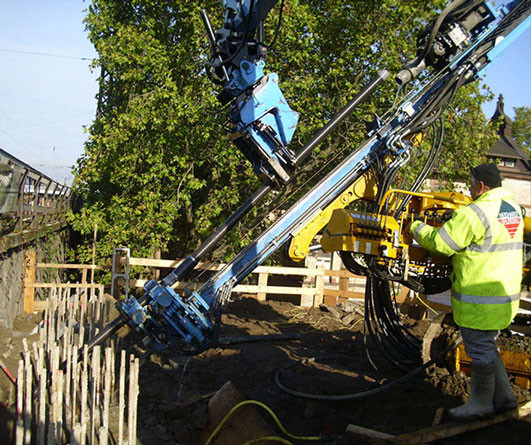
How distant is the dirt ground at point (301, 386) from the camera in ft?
14.9

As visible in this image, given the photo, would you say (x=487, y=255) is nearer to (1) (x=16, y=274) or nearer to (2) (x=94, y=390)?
(2) (x=94, y=390)

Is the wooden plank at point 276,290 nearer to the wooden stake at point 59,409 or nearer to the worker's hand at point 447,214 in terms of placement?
the worker's hand at point 447,214

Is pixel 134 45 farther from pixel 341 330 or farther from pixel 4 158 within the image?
pixel 341 330

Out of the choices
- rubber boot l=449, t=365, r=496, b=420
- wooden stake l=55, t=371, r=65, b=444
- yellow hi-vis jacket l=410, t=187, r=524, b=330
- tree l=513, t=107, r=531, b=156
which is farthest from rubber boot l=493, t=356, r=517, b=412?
tree l=513, t=107, r=531, b=156

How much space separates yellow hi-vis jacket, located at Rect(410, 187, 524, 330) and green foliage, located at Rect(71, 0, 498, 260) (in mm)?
6663

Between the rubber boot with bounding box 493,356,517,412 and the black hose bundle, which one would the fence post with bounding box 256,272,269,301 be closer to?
the black hose bundle

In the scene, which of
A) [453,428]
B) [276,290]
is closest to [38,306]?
[276,290]

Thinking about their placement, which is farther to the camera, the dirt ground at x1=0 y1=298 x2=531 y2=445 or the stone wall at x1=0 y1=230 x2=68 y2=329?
the stone wall at x1=0 y1=230 x2=68 y2=329

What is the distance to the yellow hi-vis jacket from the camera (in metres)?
3.87

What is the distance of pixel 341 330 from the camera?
9.59 metres

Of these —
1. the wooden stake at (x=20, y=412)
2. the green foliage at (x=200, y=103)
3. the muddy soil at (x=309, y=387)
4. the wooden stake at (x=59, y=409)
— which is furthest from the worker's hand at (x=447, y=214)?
the green foliage at (x=200, y=103)

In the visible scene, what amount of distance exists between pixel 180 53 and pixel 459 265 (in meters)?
8.61

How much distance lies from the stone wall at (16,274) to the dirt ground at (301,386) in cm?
32

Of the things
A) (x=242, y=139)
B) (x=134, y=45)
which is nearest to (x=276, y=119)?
(x=242, y=139)
